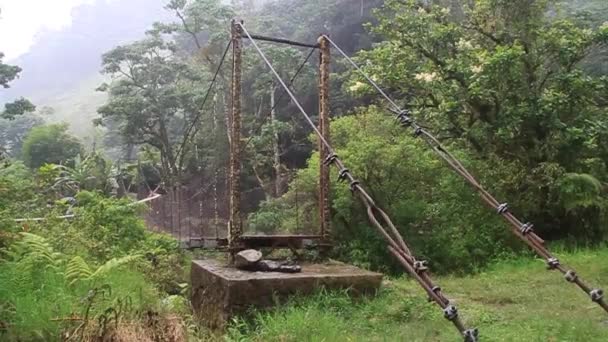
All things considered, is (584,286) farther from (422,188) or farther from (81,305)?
(422,188)

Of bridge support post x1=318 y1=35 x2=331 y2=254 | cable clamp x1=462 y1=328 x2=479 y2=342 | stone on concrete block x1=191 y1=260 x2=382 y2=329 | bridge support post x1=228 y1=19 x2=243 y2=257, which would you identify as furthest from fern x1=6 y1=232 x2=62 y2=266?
bridge support post x1=318 y1=35 x2=331 y2=254

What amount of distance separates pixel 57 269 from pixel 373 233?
17.2 feet

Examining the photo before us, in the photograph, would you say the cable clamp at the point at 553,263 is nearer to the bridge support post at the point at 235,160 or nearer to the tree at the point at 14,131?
the bridge support post at the point at 235,160

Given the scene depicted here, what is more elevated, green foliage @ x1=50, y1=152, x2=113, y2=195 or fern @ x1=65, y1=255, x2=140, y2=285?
fern @ x1=65, y1=255, x2=140, y2=285

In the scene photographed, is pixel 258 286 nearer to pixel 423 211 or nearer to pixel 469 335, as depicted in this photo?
pixel 469 335

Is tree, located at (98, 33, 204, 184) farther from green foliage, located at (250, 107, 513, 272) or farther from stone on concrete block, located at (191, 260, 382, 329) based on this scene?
stone on concrete block, located at (191, 260, 382, 329)

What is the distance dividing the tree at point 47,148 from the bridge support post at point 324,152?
58.7 ft

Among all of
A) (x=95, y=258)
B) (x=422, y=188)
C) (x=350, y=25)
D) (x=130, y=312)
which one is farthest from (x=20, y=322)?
(x=350, y=25)

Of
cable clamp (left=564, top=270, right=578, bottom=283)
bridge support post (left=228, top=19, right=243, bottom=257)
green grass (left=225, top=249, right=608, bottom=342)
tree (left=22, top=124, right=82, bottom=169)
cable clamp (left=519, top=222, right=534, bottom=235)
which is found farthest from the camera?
tree (left=22, top=124, right=82, bottom=169)

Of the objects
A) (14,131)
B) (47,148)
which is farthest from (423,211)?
(14,131)

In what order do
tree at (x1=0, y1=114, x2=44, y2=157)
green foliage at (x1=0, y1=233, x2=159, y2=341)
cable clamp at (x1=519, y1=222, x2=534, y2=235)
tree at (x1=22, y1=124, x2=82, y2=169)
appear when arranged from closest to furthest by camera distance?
cable clamp at (x1=519, y1=222, x2=534, y2=235), green foliage at (x1=0, y1=233, x2=159, y2=341), tree at (x1=22, y1=124, x2=82, y2=169), tree at (x1=0, y1=114, x2=44, y2=157)

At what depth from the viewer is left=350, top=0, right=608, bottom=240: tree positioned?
884cm

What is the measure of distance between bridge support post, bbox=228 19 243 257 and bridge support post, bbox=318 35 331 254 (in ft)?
2.89

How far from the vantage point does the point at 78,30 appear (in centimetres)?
7381
